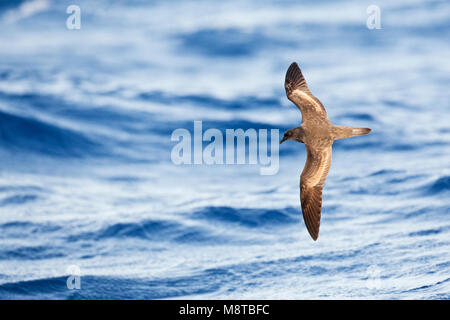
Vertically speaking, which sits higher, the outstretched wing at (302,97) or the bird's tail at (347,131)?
the outstretched wing at (302,97)

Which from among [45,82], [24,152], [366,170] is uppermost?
[45,82]

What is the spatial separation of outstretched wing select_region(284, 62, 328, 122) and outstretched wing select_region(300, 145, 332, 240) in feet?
1.88

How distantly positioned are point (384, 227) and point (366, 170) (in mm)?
3891

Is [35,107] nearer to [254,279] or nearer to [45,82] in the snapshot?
[45,82]

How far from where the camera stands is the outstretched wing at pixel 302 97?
12.2 meters

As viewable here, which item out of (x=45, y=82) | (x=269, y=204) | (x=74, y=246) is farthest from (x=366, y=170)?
(x=45, y=82)

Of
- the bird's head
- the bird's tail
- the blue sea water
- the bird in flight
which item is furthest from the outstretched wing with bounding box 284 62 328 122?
the blue sea water

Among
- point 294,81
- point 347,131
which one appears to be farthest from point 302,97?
point 347,131

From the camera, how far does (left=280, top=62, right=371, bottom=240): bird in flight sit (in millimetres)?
11703

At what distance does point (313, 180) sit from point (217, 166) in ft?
36.6

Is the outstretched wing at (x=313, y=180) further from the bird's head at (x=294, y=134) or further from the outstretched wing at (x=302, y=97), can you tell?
the outstretched wing at (x=302, y=97)

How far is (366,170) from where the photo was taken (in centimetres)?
2216

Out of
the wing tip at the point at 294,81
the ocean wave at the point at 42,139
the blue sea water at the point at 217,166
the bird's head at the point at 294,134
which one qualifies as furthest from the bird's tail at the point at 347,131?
the ocean wave at the point at 42,139

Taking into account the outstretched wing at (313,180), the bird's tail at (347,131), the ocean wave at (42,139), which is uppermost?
the ocean wave at (42,139)
